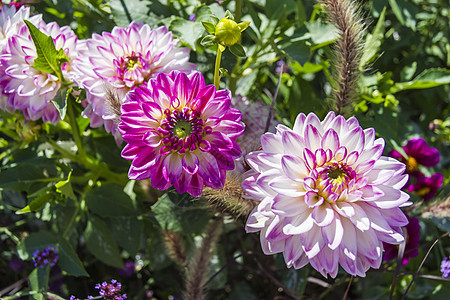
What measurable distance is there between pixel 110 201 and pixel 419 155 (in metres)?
0.59

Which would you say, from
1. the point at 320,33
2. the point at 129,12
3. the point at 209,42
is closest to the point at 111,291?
the point at 209,42

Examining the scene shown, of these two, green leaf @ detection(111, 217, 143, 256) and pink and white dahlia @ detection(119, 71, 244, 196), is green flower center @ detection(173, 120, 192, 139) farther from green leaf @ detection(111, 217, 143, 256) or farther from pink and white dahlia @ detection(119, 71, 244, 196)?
green leaf @ detection(111, 217, 143, 256)

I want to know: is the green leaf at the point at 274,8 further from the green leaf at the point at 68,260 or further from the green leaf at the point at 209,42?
the green leaf at the point at 68,260

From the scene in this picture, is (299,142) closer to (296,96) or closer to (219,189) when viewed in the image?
(219,189)

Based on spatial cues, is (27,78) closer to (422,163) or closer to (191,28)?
(191,28)

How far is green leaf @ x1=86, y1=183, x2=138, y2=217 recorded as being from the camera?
82 centimetres

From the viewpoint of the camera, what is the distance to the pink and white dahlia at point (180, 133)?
54cm

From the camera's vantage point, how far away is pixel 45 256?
832mm

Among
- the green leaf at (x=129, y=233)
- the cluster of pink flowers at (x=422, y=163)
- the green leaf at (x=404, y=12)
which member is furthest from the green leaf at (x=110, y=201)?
the green leaf at (x=404, y=12)

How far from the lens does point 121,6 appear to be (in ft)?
2.73

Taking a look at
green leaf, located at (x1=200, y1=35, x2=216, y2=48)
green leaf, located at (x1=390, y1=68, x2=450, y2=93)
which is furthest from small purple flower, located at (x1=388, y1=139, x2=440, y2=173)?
green leaf, located at (x1=200, y1=35, x2=216, y2=48)

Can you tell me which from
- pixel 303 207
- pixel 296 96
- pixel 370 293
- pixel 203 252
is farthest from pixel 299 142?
pixel 370 293

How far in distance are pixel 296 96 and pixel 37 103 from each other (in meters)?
0.51

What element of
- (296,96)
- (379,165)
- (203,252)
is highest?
(379,165)
